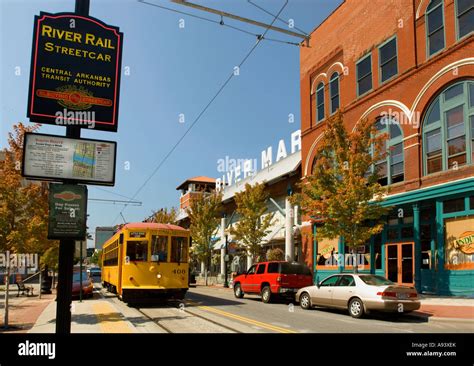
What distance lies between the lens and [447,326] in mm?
12422

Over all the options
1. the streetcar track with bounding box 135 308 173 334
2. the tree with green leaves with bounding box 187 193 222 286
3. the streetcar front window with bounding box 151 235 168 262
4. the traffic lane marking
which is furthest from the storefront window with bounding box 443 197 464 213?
the tree with green leaves with bounding box 187 193 222 286

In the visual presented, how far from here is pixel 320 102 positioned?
29500 millimetres

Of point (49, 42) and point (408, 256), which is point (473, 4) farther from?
point (49, 42)

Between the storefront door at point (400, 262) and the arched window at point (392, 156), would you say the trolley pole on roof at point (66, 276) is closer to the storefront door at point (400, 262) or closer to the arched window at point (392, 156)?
the arched window at point (392, 156)

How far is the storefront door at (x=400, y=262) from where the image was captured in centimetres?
2080

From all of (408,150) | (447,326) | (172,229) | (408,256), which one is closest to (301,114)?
(408,150)

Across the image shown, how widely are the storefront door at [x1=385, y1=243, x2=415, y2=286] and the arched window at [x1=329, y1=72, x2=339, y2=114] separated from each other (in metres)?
9.67

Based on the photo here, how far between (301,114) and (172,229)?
17.3 meters

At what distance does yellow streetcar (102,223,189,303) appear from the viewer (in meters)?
16.0

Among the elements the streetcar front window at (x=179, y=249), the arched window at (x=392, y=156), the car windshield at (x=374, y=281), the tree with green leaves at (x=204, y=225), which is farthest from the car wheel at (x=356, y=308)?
the tree with green leaves at (x=204, y=225)

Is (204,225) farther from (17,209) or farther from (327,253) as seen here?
(17,209)

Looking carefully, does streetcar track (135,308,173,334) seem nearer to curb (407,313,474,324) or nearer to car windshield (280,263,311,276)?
car windshield (280,263,311,276)

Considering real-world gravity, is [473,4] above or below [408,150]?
above
